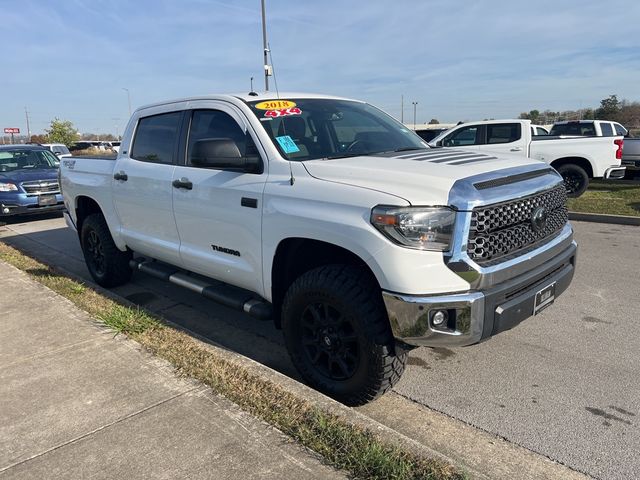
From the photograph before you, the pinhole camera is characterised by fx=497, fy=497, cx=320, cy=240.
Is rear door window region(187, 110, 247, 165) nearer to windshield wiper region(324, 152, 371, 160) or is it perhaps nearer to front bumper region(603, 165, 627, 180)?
windshield wiper region(324, 152, 371, 160)

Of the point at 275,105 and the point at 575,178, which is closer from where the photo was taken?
the point at 275,105

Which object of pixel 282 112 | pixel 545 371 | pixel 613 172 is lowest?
pixel 545 371

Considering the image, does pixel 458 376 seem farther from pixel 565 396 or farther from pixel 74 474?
pixel 74 474

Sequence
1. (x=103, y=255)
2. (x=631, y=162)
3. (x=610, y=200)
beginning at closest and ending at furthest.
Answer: (x=103, y=255) < (x=610, y=200) < (x=631, y=162)

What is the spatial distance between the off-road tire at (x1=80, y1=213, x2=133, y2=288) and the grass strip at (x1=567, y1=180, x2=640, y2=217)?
8.17m

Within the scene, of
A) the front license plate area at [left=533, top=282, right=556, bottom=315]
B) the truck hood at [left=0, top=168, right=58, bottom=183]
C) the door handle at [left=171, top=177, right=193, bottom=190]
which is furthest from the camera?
the truck hood at [left=0, top=168, right=58, bottom=183]

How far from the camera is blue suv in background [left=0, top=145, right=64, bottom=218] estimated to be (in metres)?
10.6

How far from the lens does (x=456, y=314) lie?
261 centimetres

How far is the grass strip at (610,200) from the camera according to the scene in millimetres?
9407

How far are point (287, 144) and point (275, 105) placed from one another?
0.49 metres

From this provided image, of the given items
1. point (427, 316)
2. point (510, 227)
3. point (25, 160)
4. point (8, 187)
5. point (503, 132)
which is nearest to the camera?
point (427, 316)

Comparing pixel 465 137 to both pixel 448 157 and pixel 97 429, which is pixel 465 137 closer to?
pixel 448 157

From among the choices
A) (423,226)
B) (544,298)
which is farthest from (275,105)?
(544,298)

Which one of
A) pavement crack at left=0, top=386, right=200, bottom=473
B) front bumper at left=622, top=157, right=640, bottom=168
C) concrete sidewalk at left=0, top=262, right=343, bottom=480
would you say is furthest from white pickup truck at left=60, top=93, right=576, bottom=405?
front bumper at left=622, top=157, right=640, bottom=168
